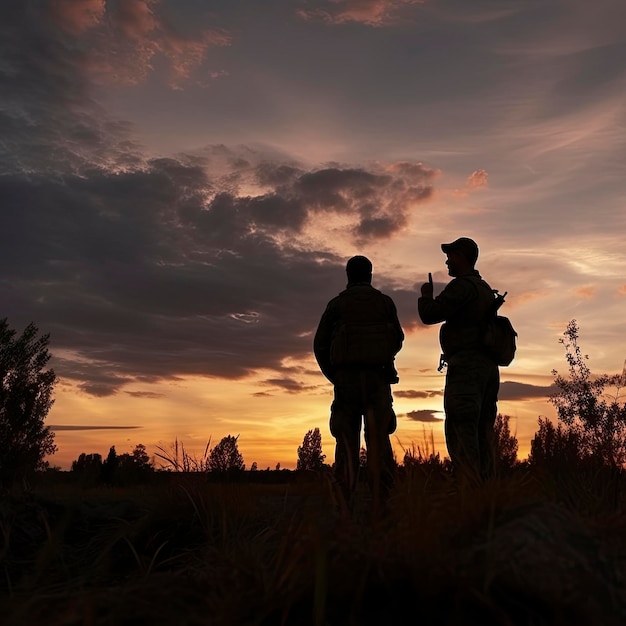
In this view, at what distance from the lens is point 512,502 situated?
3479mm

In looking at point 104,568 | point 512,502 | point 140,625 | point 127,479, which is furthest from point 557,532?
point 127,479

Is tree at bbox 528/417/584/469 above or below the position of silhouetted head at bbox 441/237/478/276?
below

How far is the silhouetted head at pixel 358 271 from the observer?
7988 millimetres

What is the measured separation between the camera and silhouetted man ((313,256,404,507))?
7508mm

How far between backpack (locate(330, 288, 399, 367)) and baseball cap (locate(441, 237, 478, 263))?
3.89 feet

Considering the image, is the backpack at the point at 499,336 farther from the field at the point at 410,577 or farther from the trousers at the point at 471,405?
the field at the point at 410,577

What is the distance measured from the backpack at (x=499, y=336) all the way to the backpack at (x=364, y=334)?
4.20 ft

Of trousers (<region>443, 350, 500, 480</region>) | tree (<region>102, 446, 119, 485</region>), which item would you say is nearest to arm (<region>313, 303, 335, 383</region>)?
trousers (<region>443, 350, 500, 480</region>)

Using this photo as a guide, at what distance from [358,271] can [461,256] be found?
1480 millimetres

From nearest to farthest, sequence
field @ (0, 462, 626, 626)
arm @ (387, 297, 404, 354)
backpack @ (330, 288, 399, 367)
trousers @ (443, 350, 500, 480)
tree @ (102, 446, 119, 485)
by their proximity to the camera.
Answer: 1. field @ (0, 462, 626, 626)
2. trousers @ (443, 350, 500, 480)
3. backpack @ (330, 288, 399, 367)
4. arm @ (387, 297, 404, 354)
5. tree @ (102, 446, 119, 485)

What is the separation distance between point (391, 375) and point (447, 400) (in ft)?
4.36

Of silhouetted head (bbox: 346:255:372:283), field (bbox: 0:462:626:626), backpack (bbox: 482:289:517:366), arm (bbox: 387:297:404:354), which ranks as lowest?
field (bbox: 0:462:626:626)

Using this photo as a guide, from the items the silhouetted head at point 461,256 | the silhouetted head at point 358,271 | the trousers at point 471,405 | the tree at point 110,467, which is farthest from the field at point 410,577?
the tree at point 110,467

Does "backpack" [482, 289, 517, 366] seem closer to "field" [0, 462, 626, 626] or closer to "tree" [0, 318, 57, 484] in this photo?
"field" [0, 462, 626, 626]
